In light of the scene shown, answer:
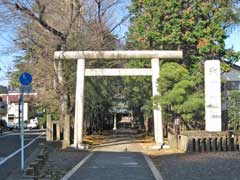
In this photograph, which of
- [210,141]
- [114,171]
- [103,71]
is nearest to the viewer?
[114,171]

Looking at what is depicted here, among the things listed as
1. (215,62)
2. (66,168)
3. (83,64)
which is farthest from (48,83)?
(66,168)

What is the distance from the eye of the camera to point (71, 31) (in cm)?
3077

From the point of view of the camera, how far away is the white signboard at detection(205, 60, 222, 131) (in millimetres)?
26125

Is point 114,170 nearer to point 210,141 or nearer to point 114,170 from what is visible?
point 114,170

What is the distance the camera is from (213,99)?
26.1 metres

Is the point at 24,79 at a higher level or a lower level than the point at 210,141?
higher

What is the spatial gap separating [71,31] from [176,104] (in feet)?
25.8

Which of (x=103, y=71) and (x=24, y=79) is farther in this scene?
(x=103, y=71)

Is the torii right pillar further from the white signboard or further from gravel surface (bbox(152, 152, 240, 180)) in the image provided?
gravel surface (bbox(152, 152, 240, 180))

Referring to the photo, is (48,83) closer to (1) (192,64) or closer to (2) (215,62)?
(1) (192,64)

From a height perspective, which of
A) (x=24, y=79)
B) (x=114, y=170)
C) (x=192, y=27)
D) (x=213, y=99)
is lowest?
(x=114, y=170)

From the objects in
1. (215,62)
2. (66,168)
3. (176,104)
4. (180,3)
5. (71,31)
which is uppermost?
(180,3)

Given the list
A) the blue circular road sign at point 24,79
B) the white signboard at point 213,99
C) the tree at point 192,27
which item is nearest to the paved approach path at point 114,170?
the blue circular road sign at point 24,79

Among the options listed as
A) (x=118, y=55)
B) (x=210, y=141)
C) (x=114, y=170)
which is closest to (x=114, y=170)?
(x=114, y=170)
